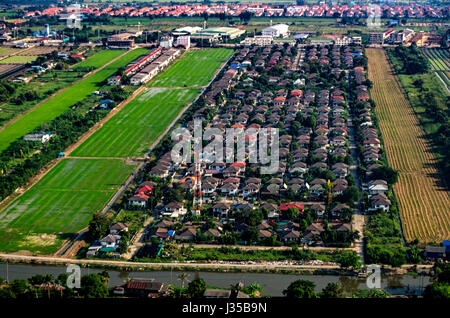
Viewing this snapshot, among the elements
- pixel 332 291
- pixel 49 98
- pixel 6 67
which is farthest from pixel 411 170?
pixel 6 67

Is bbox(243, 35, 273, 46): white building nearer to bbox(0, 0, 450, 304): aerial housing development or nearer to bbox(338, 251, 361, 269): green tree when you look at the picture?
bbox(0, 0, 450, 304): aerial housing development

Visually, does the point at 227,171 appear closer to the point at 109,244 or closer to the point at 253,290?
the point at 109,244

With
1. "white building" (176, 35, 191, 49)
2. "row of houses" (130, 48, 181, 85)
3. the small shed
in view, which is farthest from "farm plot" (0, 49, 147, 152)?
the small shed

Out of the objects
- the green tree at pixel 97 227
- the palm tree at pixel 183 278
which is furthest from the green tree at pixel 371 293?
the green tree at pixel 97 227

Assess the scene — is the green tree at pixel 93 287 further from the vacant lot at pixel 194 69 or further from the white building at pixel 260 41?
the white building at pixel 260 41
